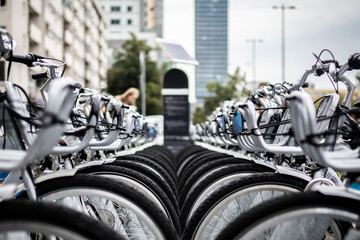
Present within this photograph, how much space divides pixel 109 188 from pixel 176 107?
26.5 feet

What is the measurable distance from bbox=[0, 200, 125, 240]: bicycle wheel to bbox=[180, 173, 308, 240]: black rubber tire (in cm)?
91

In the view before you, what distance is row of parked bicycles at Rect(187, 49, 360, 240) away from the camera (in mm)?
1483

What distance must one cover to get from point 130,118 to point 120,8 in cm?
8674

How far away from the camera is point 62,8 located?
3597 cm

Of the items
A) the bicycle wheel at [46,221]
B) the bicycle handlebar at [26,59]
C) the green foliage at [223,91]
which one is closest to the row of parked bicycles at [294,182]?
the bicycle wheel at [46,221]

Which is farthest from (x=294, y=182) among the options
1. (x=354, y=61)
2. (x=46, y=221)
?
(x=46, y=221)

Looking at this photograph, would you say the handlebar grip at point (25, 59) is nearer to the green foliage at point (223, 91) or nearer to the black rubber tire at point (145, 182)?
the black rubber tire at point (145, 182)

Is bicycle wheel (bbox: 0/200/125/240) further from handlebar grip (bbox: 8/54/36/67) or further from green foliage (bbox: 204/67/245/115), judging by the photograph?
green foliage (bbox: 204/67/245/115)

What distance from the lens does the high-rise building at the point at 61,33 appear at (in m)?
22.9

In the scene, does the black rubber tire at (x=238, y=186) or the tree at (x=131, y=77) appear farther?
the tree at (x=131, y=77)

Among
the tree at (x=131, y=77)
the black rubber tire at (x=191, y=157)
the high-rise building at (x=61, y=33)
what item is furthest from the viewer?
the tree at (x=131, y=77)

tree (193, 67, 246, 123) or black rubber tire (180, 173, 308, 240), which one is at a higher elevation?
tree (193, 67, 246, 123)

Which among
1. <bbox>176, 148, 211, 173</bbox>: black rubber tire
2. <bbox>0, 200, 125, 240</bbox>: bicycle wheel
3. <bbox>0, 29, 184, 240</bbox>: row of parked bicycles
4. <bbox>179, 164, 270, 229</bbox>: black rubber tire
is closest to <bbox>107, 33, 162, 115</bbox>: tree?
<bbox>176, 148, 211, 173</bbox>: black rubber tire

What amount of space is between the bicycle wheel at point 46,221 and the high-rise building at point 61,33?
1461 centimetres
